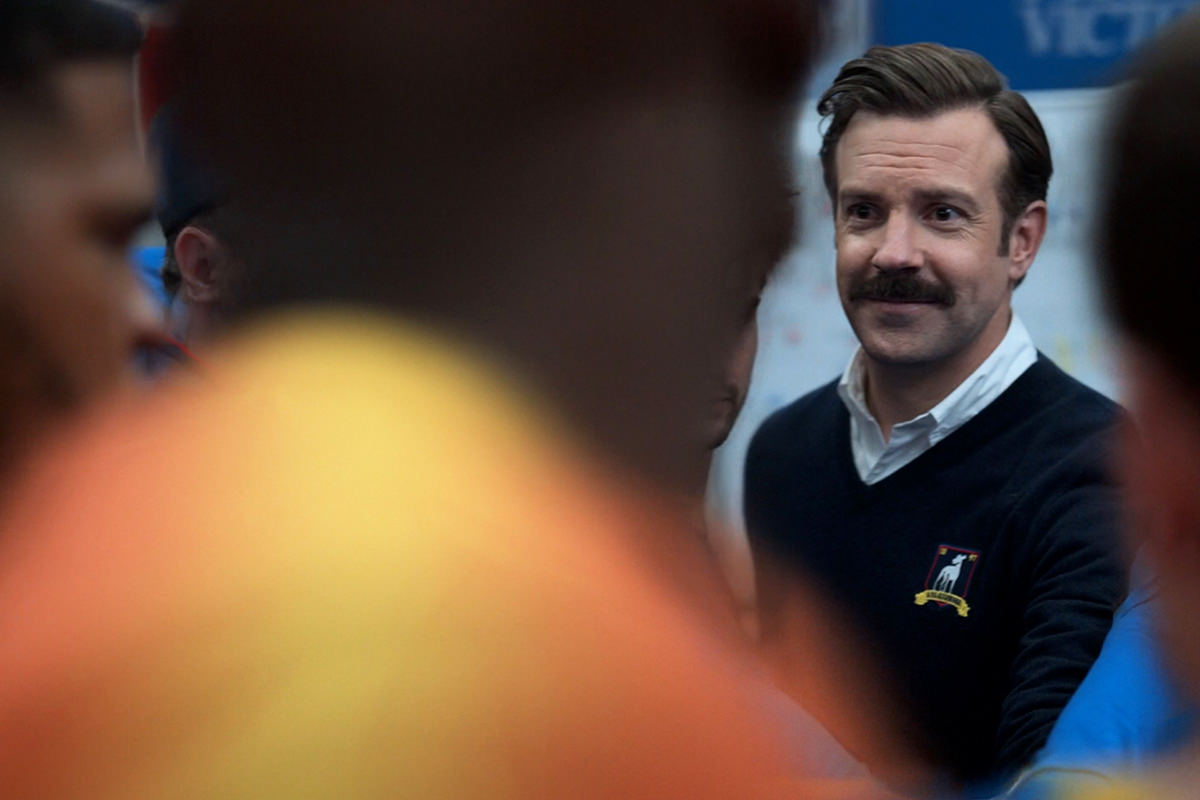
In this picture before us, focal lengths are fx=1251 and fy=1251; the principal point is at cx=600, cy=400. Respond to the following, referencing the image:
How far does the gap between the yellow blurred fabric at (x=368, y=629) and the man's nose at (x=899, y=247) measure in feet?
5.20

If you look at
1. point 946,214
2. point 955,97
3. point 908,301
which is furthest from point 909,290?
point 955,97

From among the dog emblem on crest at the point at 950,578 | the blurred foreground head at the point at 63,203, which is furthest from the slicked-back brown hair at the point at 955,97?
the blurred foreground head at the point at 63,203

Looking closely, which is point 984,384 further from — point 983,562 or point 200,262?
point 200,262

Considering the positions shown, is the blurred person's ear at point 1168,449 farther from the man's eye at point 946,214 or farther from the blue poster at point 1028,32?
the blue poster at point 1028,32

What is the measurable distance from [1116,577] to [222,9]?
1.47m

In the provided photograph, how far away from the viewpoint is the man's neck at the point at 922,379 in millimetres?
2090

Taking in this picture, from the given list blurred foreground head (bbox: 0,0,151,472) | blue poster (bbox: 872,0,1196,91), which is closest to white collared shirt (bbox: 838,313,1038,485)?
blue poster (bbox: 872,0,1196,91)

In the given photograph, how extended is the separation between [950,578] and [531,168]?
1.53m

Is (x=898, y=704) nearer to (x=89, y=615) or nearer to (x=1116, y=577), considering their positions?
(x=1116, y=577)

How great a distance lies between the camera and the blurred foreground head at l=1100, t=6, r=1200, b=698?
0.74 meters

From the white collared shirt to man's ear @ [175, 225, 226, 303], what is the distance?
4.24 ft

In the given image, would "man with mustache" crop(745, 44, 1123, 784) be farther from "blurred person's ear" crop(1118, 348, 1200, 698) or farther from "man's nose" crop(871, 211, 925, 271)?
"blurred person's ear" crop(1118, 348, 1200, 698)

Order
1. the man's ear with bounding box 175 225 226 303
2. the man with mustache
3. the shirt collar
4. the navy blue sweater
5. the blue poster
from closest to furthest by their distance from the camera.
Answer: the man's ear with bounding box 175 225 226 303 → the navy blue sweater → the man with mustache → the shirt collar → the blue poster

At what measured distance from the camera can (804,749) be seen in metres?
0.61
